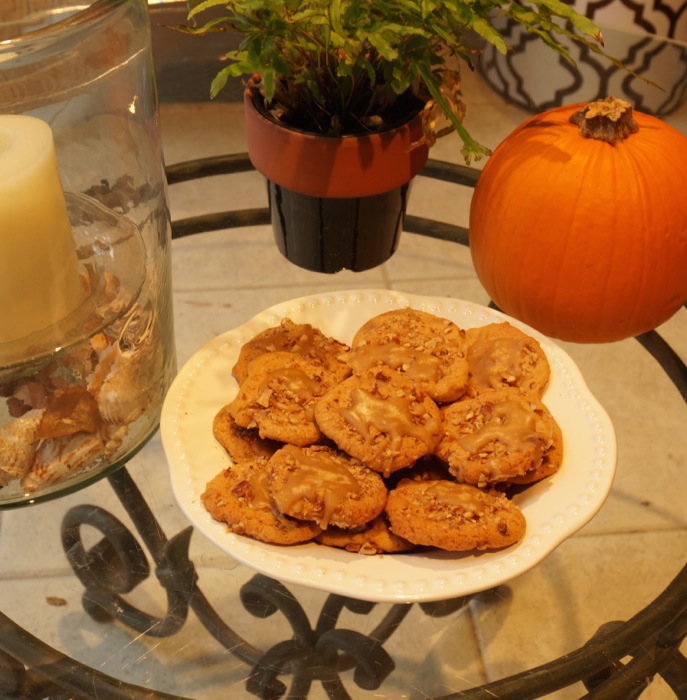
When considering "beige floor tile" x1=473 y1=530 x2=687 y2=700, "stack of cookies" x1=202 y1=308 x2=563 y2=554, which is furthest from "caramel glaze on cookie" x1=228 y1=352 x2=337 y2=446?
"beige floor tile" x1=473 y1=530 x2=687 y2=700

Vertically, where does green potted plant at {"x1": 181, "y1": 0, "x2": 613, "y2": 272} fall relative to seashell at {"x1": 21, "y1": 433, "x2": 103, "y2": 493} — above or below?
above

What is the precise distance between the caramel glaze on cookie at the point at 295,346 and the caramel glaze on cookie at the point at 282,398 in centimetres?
2

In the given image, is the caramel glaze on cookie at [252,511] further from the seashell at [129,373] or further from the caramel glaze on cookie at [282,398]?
the seashell at [129,373]

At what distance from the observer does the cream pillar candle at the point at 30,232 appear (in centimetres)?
54

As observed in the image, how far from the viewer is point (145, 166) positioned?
683 millimetres

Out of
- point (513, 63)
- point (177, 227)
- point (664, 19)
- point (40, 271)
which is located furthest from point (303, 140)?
point (664, 19)

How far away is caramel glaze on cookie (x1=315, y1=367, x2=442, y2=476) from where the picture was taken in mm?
561

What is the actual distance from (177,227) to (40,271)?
417 millimetres

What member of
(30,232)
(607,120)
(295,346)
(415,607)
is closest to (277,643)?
(415,607)

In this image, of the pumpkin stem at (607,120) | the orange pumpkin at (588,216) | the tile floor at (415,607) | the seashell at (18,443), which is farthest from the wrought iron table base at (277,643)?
the pumpkin stem at (607,120)

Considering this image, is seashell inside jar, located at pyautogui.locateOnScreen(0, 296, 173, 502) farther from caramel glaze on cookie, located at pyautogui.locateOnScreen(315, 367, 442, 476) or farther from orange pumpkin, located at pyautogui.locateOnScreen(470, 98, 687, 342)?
orange pumpkin, located at pyautogui.locateOnScreen(470, 98, 687, 342)

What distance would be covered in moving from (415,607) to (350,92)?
1.32 ft

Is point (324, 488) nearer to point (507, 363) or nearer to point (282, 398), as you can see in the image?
point (282, 398)

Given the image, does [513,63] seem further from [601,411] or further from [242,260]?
[601,411]
